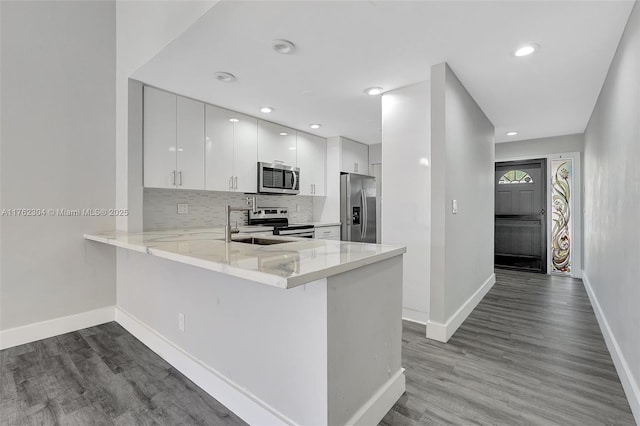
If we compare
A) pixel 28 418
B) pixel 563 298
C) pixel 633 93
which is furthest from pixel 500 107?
pixel 28 418

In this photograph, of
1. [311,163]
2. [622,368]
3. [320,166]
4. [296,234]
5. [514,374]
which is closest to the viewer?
[622,368]

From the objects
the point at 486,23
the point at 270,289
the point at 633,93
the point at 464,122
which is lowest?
the point at 270,289

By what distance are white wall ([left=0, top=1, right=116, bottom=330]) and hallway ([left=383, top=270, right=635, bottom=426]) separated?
2.92 metres

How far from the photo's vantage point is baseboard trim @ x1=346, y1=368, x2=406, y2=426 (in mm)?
1425

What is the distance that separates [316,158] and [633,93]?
367cm

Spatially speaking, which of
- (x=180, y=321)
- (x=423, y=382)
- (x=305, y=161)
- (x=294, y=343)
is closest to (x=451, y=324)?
(x=423, y=382)

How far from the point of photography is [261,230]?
375cm

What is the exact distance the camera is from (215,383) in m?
1.74

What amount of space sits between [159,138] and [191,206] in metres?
0.93

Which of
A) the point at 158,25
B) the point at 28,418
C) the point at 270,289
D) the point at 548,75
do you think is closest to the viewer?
the point at 270,289

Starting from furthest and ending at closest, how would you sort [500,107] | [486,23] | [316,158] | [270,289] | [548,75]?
[316,158]
[500,107]
[548,75]
[486,23]
[270,289]

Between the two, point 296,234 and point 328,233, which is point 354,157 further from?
point 296,234

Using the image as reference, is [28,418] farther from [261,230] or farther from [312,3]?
[312,3]

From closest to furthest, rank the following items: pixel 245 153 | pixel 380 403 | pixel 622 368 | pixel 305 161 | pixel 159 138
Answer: pixel 380 403, pixel 622 368, pixel 159 138, pixel 245 153, pixel 305 161
